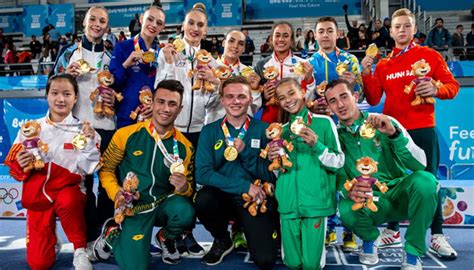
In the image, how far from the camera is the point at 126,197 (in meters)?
2.99

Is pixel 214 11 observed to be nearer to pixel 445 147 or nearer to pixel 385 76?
pixel 445 147

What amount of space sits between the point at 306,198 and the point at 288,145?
0.40 meters

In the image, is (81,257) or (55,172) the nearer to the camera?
(81,257)

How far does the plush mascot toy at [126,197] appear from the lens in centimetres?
298

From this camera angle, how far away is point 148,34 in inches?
143

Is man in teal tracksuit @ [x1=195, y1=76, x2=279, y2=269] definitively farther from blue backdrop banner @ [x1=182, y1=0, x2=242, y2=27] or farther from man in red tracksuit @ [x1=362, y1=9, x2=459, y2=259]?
blue backdrop banner @ [x1=182, y1=0, x2=242, y2=27]

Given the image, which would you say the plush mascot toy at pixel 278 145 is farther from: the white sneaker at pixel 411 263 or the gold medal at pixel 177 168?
the white sneaker at pixel 411 263

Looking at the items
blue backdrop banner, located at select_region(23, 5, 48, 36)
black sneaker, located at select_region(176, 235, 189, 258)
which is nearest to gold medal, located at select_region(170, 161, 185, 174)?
black sneaker, located at select_region(176, 235, 189, 258)

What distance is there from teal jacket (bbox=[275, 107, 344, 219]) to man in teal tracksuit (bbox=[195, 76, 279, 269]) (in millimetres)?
195

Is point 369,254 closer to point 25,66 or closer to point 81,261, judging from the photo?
point 81,261

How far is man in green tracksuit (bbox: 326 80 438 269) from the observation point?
2910mm

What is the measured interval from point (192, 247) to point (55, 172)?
1.20m

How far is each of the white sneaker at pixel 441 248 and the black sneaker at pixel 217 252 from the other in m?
1.60

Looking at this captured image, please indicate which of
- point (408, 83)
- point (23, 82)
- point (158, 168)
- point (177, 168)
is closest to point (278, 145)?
point (177, 168)
